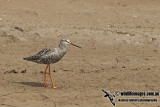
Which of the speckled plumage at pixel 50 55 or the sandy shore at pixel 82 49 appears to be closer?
the sandy shore at pixel 82 49

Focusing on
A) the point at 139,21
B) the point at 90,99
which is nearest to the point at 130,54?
the point at 139,21

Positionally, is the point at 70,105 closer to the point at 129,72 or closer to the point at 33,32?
the point at 129,72

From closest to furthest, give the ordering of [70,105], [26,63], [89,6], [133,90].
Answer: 1. [70,105]
2. [133,90]
3. [26,63]
4. [89,6]

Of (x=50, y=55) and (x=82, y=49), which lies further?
(x=82, y=49)

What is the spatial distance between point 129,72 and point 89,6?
4979 millimetres

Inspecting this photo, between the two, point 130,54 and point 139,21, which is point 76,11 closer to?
point 139,21

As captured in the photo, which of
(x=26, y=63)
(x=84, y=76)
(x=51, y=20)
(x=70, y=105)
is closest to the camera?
(x=70, y=105)

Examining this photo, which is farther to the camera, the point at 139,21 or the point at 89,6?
the point at 89,6

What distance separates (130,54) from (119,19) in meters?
2.47

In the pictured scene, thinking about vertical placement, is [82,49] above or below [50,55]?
below

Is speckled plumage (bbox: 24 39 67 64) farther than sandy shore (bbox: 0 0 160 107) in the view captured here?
Yes

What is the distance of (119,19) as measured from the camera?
13.8 metres

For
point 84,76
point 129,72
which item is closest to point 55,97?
point 84,76

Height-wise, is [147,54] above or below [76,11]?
below
